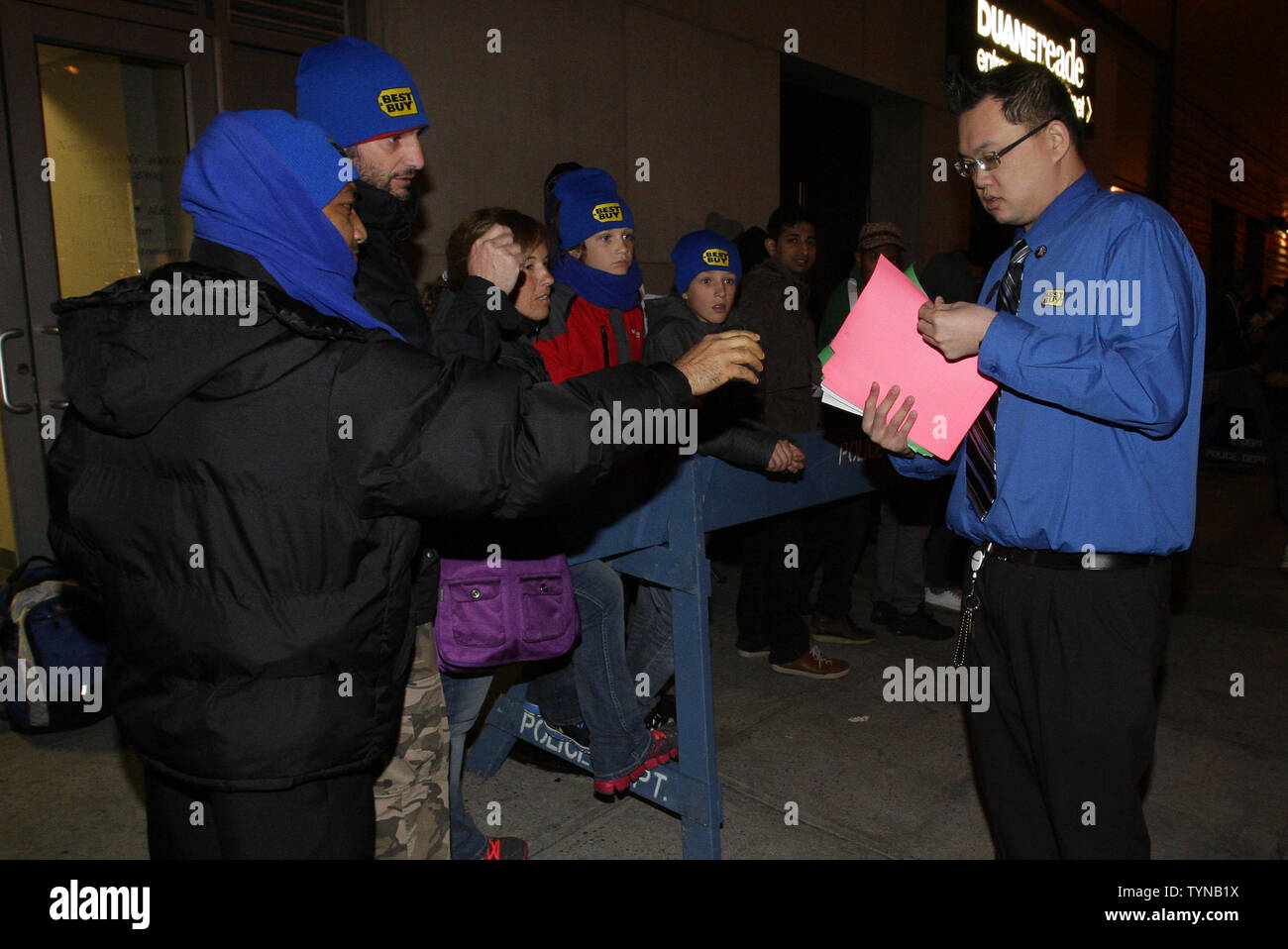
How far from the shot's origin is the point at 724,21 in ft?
22.1

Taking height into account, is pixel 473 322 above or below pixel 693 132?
below

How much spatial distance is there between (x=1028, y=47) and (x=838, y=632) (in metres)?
8.17

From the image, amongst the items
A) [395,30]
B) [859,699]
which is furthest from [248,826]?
[395,30]

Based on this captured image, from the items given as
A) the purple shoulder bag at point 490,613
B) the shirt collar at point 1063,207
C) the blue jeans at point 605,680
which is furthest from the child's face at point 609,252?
the shirt collar at point 1063,207

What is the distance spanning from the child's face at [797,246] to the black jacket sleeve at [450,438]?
3458mm

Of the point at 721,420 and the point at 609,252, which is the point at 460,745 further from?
the point at 609,252

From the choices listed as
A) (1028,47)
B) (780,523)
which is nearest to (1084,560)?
(780,523)

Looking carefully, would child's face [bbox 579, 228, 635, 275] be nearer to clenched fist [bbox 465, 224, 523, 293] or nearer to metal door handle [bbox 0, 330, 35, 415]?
clenched fist [bbox 465, 224, 523, 293]

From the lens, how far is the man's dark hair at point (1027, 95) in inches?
75.0

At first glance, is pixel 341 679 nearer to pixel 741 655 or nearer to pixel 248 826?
pixel 248 826

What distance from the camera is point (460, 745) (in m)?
2.61

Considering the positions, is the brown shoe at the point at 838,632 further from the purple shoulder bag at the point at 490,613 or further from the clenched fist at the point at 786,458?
the purple shoulder bag at the point at 490,613

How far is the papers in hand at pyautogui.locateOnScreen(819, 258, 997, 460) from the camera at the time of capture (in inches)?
79.6

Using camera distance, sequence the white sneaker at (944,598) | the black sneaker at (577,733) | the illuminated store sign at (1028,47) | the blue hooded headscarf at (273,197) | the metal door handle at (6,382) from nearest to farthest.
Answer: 1. the blue hooded headscarf at (273,197)
2. the black sneaker at (577,733)
3. the metal door handle at (6,382)
4. the white sneaker at (944,598)
5. the illuminated store sign at (1028,47)
